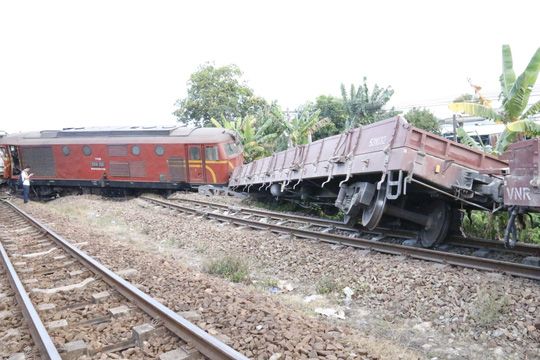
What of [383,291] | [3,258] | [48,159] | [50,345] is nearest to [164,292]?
[50,345]

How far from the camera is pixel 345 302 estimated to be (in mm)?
5574

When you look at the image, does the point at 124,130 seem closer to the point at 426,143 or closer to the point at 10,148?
the point at 10,148

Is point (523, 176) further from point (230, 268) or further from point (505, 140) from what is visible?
point (505, 140)

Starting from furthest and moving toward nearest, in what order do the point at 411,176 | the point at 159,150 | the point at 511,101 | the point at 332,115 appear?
the point at 332,115 < the point at 159,150 < the point at 511,101 < the point at 411,176

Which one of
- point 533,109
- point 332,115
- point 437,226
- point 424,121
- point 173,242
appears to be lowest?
point 173,242

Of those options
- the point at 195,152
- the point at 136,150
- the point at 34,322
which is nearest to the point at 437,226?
the point at 34,322

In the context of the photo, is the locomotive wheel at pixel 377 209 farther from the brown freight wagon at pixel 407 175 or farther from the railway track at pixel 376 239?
the railway track at pixel 376 239

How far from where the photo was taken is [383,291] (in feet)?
18.6

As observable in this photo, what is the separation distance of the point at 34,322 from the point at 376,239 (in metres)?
6.30

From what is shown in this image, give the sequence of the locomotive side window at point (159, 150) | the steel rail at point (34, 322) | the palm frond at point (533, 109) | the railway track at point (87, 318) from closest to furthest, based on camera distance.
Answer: the steel rail at point (34, 322), the railway track at point (87, 318), the palm frond at point (533, 109), the locomotive side window at point (159, 150)

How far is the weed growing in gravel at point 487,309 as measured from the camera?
14.7ft

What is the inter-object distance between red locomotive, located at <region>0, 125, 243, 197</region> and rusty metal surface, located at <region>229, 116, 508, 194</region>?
862cm

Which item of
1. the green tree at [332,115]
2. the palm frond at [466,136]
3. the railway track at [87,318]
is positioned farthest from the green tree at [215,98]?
the railway track at [87,318]

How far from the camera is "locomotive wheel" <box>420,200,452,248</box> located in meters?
7.64
